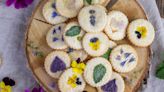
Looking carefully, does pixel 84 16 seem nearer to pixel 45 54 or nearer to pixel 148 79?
pixel 45 54

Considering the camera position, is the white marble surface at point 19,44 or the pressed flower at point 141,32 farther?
the white marble surface at point 19,44

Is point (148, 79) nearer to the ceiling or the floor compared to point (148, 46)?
nearer to the floor

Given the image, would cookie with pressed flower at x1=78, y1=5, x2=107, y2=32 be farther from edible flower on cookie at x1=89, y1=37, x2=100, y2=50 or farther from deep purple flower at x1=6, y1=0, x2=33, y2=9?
deep purple flower at x1=6, y1=0, x2=33, y2=9

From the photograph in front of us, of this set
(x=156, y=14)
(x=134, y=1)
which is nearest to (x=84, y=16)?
(x=134, y=1)

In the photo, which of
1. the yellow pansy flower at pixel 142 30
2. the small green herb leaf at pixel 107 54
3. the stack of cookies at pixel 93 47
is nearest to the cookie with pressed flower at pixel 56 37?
the stack of cookies at pixel 93 47

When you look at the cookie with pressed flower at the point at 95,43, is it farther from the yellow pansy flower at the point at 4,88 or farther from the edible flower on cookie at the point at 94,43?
the yellow pansy flower at the point at 4,88

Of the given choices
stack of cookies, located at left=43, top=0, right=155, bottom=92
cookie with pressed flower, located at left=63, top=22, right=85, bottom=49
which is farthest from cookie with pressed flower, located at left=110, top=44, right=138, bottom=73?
cookie with pressed flower, located at left=63, top=22, right=85, bottom=49

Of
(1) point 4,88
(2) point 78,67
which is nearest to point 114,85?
(2) point 78,67
